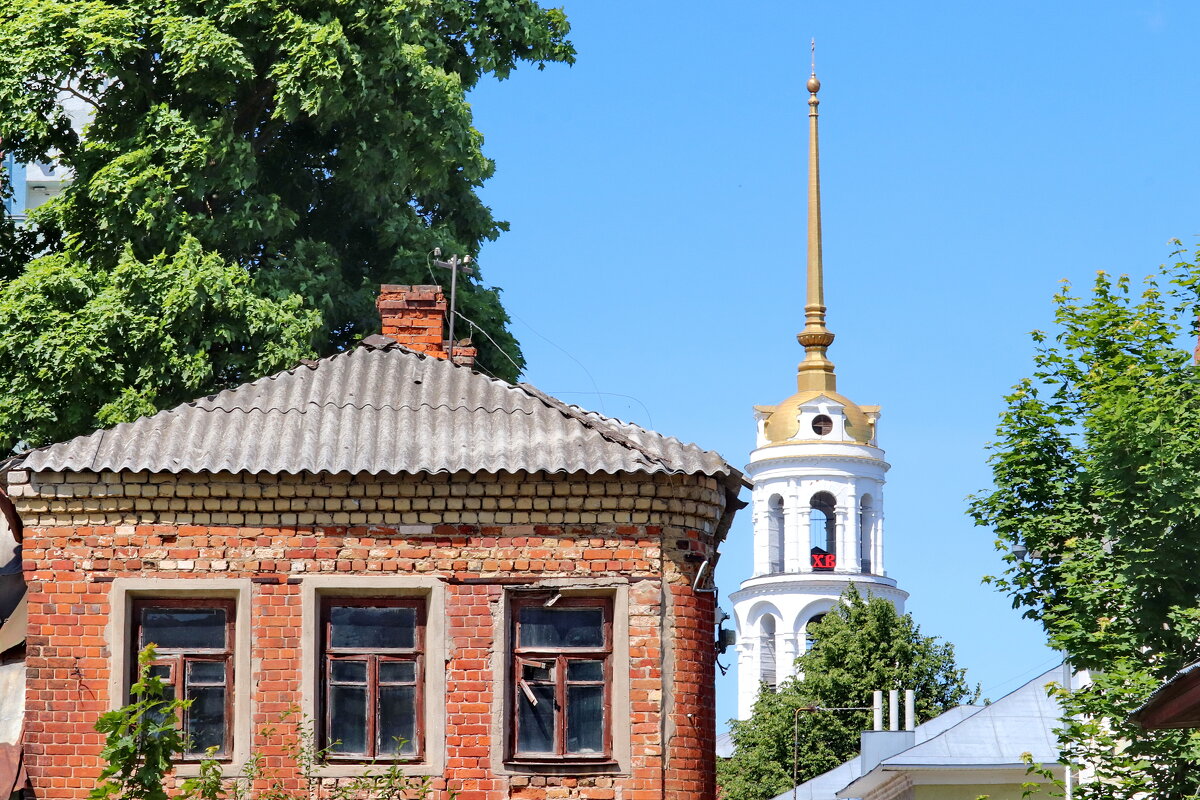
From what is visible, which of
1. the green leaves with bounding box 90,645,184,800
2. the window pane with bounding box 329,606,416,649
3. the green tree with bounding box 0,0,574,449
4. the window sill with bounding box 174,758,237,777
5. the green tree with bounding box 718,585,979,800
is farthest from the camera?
the green tree with bounding box 718,585,979,800

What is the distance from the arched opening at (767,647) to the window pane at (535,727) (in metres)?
102

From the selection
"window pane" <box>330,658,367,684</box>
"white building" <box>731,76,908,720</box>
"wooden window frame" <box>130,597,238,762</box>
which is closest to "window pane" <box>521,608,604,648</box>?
"window pane" <box>330,658,367,684</box>

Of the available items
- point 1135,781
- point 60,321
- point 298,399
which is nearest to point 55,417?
point 60,321

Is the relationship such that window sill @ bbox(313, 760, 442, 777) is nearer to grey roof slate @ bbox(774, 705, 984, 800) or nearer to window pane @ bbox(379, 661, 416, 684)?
window pane @ bbox(379, 661, 416, 684)

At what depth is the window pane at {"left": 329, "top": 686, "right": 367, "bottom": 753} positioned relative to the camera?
61.5 feet

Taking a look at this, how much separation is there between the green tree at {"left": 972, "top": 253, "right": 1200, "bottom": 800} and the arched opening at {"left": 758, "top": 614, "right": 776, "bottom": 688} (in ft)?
298

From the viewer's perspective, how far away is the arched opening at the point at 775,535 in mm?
119000

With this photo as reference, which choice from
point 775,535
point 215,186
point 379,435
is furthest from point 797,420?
point 379,435

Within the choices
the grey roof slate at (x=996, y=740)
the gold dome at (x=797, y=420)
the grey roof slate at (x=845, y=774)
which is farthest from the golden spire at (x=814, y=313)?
the grey roof slate at (x=996, y=740)

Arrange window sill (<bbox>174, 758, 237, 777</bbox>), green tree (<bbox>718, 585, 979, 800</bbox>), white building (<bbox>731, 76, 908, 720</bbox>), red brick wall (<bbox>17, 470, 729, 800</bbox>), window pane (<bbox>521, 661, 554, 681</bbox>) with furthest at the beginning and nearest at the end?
white building (<bbox>731, 76, 908, 720</bbox>) < green tree (<bbox>718, 585, 979, 800</bbox>) < window pane (<bbox>521, 661, 554, 681</bbox>) < red brick wall (<bbox>17, 470, 729, 800</bbox>) < window sill (<bbox>174, 758, 237, 777</bbox>)

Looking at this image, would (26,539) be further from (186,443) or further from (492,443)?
(492,443)

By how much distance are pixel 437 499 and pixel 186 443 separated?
221cm

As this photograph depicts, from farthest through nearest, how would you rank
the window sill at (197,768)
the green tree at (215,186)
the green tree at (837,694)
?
1. the green tree at (837,694)
2. the green tree at (215,186)
3. the window sill at (197,768)

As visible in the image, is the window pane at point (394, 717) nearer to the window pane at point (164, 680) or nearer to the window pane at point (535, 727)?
the window pane at point (535, 727)
